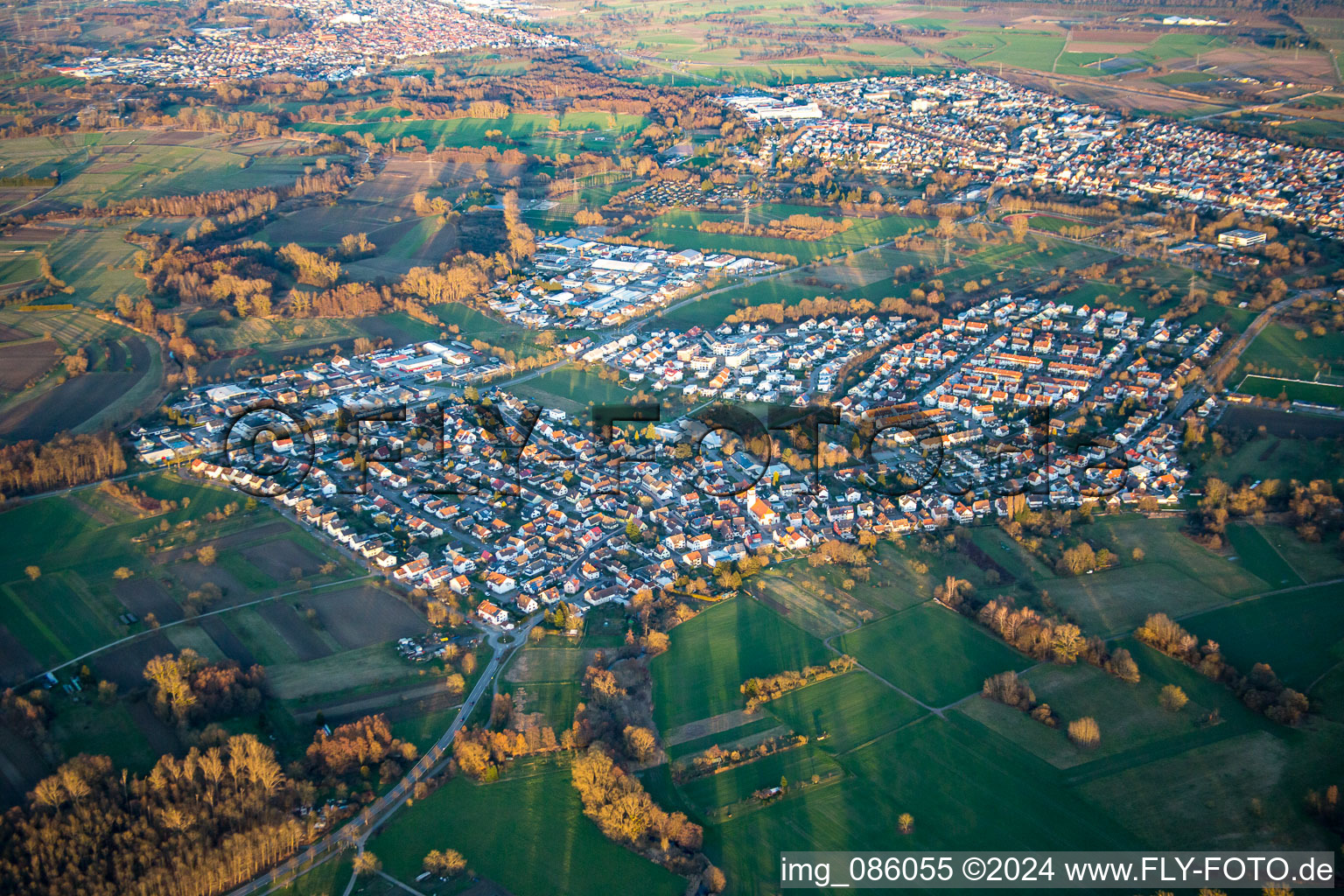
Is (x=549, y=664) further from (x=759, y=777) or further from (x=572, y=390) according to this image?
(x=572, y=390)

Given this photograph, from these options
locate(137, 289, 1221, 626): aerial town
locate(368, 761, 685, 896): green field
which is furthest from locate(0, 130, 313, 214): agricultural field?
locate(368, 761, 685, 896): green field

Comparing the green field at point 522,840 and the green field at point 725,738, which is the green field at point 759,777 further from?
the green field at point 522,840

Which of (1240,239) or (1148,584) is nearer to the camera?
(1148,584)

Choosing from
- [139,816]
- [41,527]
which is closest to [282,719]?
[139,816]

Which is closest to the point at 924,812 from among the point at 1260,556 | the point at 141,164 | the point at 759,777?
the point at 759,777

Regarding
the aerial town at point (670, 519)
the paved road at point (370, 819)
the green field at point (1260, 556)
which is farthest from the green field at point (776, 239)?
the paved road at point (370, 819)

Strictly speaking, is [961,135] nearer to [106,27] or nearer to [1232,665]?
[1232,665]

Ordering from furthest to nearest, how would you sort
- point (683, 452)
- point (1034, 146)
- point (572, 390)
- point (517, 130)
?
point (517, 130) < point (1034, 146) < point (572, 390) < point (683, 452)
